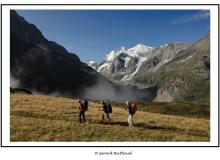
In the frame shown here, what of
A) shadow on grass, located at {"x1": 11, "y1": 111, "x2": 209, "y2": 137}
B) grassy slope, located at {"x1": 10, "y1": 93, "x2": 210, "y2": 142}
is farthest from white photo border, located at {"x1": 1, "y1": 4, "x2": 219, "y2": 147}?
shadow on grass, located at {"x1": 11, "y1": 111, "x2": 209, "y2": 137}

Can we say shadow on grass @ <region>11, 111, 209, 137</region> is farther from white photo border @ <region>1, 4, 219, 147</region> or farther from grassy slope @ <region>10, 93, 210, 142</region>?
white photo border @ <region>1, 4, 219, 147</region>

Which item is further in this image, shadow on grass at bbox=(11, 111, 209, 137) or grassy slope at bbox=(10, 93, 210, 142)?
shadow on grass at bbox=(11, 111, 209, 137)

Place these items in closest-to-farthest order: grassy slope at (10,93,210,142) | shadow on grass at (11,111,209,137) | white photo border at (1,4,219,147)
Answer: white photo border at (1,4,219,147)
grassy slope at (10,93,210,142)
shadow on grass at (11,111,209,137)
